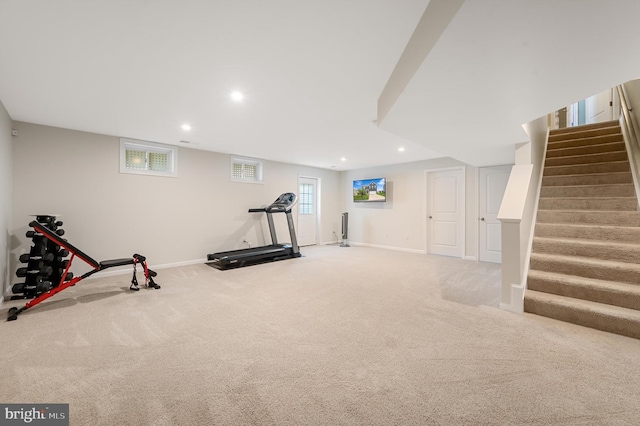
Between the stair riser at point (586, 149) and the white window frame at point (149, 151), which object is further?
the white window frame at point (149, 151)

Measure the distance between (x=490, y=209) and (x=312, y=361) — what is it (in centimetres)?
533

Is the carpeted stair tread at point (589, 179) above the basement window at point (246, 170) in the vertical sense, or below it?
below

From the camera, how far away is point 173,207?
16.7ft

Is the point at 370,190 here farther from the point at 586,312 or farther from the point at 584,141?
the point at 586,312

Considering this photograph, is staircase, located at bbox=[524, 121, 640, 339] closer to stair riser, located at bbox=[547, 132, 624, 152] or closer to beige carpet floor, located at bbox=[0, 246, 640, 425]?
stair riser, located at bbox=[547, 132, 624, 152]

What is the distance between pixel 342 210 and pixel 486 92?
653cm

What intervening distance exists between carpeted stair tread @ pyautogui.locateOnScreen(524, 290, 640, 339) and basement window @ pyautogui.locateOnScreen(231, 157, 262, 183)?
5471mm

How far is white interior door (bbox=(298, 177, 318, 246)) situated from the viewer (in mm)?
7590

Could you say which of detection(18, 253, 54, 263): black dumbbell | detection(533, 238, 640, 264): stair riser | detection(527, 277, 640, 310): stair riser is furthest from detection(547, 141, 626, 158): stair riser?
detection(18, 253, 54, 263): black dumbbell

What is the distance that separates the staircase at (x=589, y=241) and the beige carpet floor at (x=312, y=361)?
0.65ft

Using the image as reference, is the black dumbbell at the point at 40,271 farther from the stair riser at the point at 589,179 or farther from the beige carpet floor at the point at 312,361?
the stair riser at the point at 589,179

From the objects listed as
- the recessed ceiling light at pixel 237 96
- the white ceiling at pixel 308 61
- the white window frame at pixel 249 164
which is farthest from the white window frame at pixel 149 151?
the recessed ceiling light at pixel 237 96

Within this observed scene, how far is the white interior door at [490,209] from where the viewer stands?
17.9 feet

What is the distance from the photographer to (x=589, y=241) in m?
3.05
